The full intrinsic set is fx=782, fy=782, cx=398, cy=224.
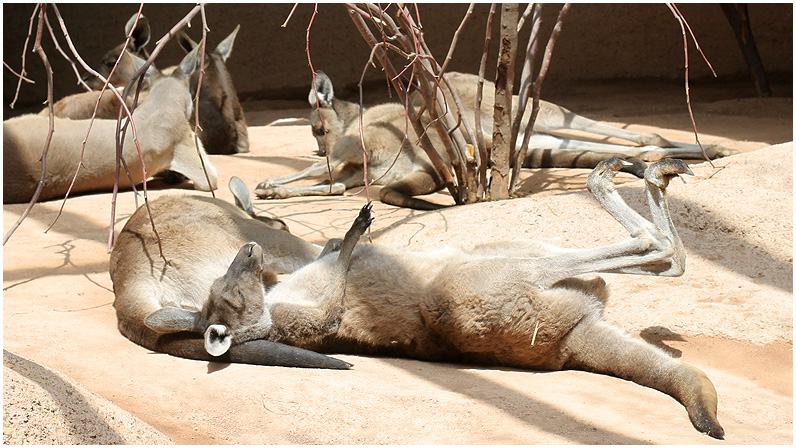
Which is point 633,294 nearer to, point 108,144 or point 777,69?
point 108,144

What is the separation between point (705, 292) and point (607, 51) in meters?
7.45

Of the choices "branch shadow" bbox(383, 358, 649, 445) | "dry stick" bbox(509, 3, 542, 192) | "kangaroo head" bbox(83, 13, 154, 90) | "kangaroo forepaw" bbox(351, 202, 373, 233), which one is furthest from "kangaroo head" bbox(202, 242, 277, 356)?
"kangaroo head" bbox(83, 13, 154, 90)

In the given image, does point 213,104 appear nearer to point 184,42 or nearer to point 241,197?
point 184,42

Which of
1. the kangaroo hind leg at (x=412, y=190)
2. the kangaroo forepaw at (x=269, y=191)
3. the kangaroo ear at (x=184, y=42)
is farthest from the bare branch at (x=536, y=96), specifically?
the kangaroo ear at (x=184, y=42)

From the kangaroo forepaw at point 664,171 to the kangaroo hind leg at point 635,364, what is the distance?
0.57 m

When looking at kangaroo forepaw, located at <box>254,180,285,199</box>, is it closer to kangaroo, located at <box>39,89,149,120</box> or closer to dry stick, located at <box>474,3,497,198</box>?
dry stick, located at <box>474,3,497,198</box>

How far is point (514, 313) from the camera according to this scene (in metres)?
2.83

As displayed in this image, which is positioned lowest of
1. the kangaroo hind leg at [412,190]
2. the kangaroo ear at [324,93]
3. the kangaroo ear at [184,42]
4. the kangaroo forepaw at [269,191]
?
the kangaroo forepaw at [269,191]

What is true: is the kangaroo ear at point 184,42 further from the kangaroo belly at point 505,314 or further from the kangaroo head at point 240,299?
the kangaroo belly at point 505,314

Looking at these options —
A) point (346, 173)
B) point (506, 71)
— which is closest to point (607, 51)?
point (346, 173)

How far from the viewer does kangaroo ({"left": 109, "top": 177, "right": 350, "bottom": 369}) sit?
302cm

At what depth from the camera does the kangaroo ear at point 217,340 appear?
287cm

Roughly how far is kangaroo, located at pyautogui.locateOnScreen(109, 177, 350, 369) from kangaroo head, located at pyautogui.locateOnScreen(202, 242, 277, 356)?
0.08 metres

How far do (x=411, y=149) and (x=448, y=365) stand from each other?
308 centimetres
